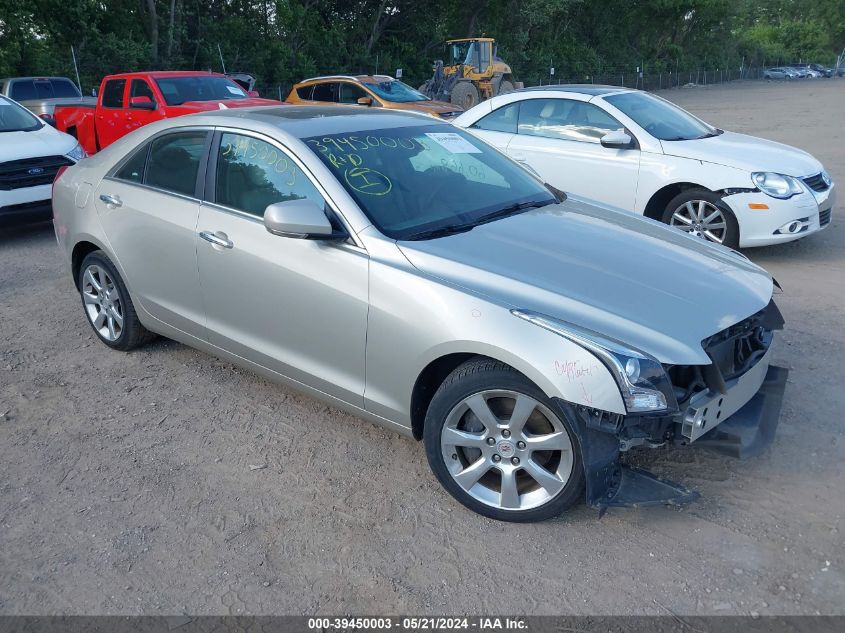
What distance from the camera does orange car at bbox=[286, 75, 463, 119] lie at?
15.9 meters

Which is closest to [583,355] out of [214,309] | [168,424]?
[214,309]

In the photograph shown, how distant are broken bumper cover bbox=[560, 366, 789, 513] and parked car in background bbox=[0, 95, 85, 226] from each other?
7447mm

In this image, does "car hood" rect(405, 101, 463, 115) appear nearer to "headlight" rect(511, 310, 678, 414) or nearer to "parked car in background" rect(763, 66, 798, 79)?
"headlight" rect(511, 310, 678, 414)

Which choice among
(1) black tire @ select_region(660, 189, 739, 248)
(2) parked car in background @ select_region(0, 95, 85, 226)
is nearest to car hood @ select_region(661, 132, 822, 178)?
(1) black tire @ select_region(660, 189, 739, 248)

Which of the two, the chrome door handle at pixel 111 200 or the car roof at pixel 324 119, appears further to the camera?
the chrome door handle at pixel 111 200

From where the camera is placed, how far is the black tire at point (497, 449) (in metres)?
3.08

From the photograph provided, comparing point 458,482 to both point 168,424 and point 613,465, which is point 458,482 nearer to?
point 613,465

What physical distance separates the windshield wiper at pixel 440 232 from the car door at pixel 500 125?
14.7ft

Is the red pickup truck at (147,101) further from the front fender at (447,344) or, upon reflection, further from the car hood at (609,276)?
the front fender at (447,344)

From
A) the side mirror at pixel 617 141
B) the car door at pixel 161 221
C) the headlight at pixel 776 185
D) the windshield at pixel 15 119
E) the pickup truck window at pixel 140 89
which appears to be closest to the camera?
the car door at pixel 161 221

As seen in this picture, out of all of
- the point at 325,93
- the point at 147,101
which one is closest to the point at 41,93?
the point at 325,93

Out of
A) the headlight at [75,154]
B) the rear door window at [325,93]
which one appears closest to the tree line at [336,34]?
the rear door window at [325,93]

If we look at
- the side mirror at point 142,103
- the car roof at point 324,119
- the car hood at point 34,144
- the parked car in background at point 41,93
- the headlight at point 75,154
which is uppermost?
the car roof at point 324,119

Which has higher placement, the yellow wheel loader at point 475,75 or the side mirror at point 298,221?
the side mirror at point 298,221
